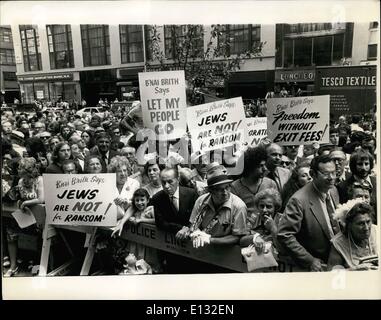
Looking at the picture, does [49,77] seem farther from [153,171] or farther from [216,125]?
[216,125]

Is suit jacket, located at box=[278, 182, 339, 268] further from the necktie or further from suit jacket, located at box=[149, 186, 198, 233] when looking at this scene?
suit jacket, located at box=[149, 186, 198, 233]

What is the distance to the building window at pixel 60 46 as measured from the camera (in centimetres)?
326

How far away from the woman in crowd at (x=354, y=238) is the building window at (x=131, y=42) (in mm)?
2105

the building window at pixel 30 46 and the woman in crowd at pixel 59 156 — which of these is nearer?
the building window at pixel 30 46

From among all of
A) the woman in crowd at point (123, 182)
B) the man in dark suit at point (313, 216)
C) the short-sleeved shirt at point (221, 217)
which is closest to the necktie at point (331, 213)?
the man in dark suit at point (313, 216)

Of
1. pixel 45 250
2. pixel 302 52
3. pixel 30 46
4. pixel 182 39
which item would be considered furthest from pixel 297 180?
pixel 30 46

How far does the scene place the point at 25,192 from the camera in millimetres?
3412

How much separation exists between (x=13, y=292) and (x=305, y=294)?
2.53m

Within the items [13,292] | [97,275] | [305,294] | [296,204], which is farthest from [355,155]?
[13,292]

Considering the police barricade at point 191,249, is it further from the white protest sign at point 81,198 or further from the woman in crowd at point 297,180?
the woman in crowd at point 297,180

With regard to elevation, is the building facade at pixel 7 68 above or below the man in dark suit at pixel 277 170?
above

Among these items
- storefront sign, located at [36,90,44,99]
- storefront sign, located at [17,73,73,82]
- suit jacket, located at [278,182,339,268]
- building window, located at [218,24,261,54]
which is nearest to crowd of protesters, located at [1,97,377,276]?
suit jacket, located at [278,182,339,268]

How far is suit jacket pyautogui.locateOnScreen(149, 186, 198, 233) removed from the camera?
10.9ft
